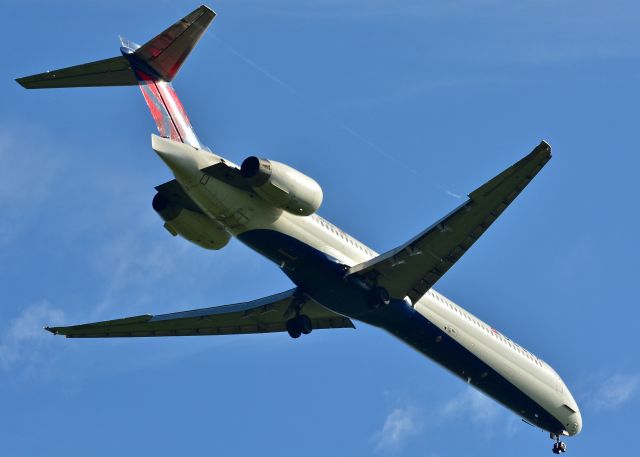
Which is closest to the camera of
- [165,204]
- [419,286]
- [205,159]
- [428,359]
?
[205,159]

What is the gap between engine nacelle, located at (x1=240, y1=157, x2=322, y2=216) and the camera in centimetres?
3228

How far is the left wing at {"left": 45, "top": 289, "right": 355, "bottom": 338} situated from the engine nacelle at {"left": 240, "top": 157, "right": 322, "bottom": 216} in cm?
773

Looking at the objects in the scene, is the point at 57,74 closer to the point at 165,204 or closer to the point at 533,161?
the point at 165,204

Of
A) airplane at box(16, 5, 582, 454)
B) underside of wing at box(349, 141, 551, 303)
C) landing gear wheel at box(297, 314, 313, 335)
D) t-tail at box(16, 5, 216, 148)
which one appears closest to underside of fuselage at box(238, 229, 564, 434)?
A: airplane at box(16, 5, 582, 454)

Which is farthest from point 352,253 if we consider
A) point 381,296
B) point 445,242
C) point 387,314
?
point 445,242

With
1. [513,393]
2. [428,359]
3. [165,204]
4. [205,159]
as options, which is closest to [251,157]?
[205,159]

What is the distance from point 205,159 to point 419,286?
365 inches

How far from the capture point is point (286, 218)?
3450cm

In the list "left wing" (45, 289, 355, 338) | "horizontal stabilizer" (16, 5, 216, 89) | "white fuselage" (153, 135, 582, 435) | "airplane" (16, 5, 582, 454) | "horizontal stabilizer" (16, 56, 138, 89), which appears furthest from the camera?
"left wing" (45, 289, 355, 338)

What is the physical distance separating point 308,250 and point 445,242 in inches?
175

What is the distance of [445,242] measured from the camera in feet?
119

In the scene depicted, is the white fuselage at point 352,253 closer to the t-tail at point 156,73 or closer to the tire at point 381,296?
the tire at point 381,296

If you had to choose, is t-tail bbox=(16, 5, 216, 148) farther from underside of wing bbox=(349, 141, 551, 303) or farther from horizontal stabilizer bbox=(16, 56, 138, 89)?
underside of wing bbox=(349, 141, 551, 303)

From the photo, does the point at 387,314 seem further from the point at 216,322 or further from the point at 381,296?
the point at 216,322
